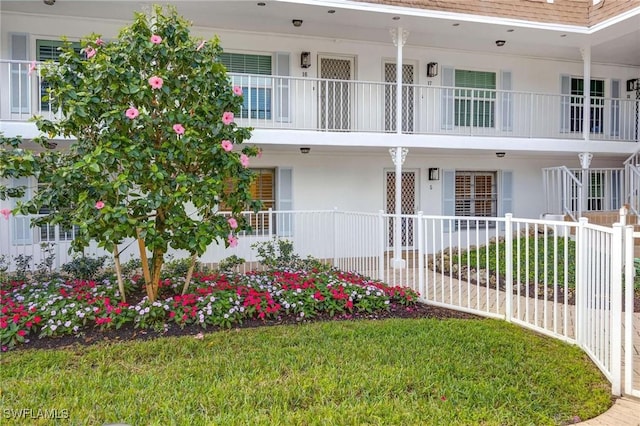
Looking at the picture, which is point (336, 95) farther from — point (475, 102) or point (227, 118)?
point (227, 118)

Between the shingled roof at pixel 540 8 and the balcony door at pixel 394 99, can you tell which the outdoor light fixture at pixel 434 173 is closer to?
the balcony door at pixel 394 99

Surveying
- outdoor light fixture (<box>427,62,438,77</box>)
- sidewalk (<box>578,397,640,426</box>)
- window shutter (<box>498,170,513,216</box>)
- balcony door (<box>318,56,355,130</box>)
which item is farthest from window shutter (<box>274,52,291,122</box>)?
sidewalk (<box>578,397,640,426</box>)

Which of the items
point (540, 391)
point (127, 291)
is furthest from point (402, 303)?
point (127, 291)

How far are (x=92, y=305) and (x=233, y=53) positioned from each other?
718 cm

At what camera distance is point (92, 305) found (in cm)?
553

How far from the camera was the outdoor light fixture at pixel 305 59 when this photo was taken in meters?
11.0

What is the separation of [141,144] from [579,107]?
12296mm

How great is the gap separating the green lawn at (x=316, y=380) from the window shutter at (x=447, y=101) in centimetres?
793

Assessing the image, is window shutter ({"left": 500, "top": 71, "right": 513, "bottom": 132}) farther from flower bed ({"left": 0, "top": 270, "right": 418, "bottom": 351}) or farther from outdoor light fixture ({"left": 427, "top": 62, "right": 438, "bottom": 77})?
flower bed ({"left": 0, "top": 270, "right": 418, "bottom": 351})

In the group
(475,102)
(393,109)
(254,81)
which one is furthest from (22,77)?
(475,102)

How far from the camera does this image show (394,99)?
1182cm

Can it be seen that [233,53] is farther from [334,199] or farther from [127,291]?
[127,291]

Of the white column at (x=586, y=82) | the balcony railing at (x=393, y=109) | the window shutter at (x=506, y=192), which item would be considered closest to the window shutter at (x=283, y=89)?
the balcony railing at (x=393, y=109)

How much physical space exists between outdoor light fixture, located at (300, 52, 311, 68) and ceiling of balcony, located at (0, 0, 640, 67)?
1.54ft
